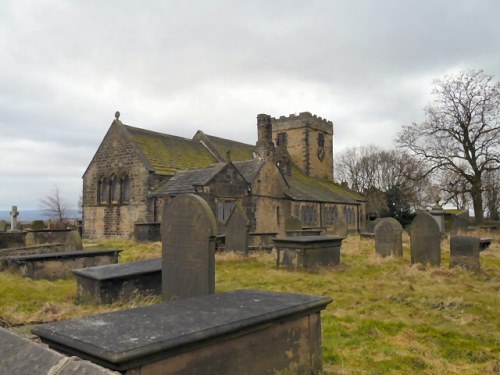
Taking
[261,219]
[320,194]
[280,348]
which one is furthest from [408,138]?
[280,348]

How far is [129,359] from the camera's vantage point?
288 cm

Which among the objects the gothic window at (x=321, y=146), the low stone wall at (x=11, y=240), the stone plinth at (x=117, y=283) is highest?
the gothic window at (x=321, y=146)

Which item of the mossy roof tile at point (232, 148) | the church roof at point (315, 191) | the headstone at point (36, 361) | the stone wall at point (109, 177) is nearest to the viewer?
the headstone at point (36, 361)

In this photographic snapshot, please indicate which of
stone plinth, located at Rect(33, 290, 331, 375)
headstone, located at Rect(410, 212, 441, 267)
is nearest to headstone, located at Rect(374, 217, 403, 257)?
headstone, located at Rect(410, 212, 441, 267)

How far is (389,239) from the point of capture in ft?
47.9

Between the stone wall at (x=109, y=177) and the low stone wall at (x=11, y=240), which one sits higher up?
the stone wall at (x=109, y=177)

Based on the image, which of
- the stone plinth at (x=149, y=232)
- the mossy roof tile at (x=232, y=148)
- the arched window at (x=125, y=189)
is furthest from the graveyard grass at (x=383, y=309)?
the mossy roof tile at (x=232, y=148)

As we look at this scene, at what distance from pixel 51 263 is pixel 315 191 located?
2761cm

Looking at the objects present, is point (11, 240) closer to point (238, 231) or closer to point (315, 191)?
point (238, 231)

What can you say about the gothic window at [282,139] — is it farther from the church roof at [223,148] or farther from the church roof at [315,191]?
the church roof at [223,148]

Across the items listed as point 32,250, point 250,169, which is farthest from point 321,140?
point 32,250

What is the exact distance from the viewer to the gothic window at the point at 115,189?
86.6 feet

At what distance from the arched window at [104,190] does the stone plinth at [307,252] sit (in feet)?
57.9

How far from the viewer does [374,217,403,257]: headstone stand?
47.5ft
